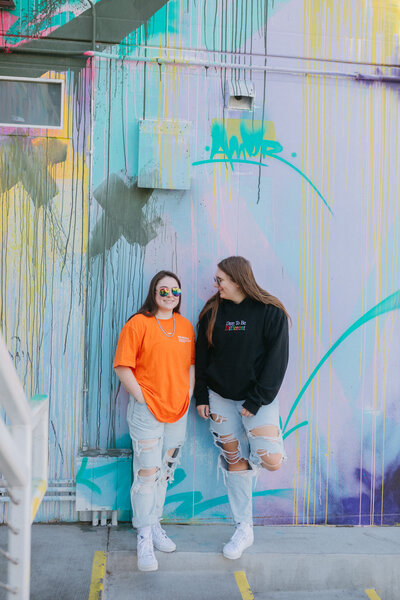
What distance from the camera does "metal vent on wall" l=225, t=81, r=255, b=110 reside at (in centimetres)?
371

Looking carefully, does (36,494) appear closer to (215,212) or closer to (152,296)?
(152,296)

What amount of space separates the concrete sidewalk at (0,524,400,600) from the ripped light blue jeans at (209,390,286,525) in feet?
0.88

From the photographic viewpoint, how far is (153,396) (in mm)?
3281

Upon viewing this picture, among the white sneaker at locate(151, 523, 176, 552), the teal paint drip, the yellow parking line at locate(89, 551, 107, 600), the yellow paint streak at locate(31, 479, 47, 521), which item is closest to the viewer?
the yellow paint streak at locate(31, 479, 47, 521)

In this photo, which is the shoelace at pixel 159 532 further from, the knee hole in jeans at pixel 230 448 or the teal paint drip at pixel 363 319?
the teal paint drip at pixel 363 319

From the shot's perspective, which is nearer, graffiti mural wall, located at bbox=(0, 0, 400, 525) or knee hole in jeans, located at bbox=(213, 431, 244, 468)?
knee hole in jeans, located at bbox=(213, 431, 244, 468)

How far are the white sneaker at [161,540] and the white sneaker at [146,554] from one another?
98 millimetres

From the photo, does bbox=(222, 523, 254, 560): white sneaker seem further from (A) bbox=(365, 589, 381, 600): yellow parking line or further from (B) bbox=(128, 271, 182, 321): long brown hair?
(B) bbox=(128, 271, 182, 321): long brown hair

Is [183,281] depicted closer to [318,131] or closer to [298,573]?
[318,131]

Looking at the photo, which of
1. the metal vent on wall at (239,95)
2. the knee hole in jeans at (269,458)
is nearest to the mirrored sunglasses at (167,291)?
the knee hole in jeans at (269,458)

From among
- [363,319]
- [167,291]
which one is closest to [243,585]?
[167,291]

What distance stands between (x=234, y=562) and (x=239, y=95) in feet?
10.1

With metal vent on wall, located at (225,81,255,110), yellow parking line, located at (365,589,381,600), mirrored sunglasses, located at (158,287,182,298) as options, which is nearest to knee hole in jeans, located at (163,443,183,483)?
mirrored sunglasses, located at (158,287,182,298)

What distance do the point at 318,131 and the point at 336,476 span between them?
251 centimetres
